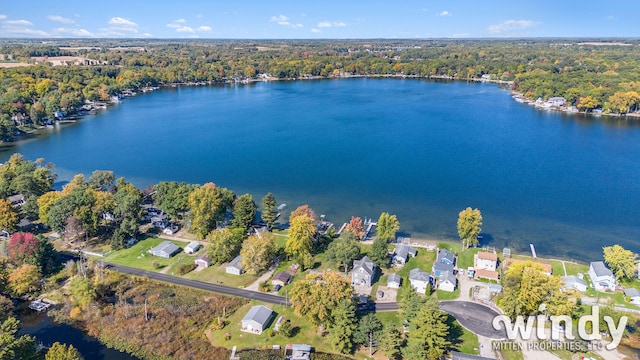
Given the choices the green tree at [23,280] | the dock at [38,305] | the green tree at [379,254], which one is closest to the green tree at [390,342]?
the green tree at [379,254]

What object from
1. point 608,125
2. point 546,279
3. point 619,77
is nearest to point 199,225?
point 546,279

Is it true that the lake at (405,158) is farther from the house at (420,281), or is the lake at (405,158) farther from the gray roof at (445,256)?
the house at (420,281)

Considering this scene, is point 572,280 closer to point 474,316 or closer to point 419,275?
point 474,316

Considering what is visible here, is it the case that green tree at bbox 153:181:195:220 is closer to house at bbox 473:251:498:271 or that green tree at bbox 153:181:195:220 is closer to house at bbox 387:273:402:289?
house at bbox 387:273:402:289

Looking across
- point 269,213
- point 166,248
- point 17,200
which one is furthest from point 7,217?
point 269,213

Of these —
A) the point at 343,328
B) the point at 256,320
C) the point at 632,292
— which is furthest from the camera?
the point at 632,292

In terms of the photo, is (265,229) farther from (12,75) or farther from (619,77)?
(619,77)
